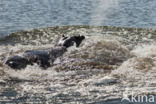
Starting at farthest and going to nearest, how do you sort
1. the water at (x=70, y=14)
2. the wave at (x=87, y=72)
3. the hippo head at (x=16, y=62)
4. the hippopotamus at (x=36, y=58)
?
1. the water at (x=70, y=14)
2. the hippopotamus at (x=36, y=58)
3. the hippo head at (x=16, y=62)
4. the wave at (x=87, y=72)

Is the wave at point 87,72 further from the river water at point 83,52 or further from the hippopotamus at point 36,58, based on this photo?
the hippopotamus at point 36,58

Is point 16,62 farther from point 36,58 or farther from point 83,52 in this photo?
point 83,52

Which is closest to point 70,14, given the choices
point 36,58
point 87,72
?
point 36,58

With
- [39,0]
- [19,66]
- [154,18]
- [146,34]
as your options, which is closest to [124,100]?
[19,66]

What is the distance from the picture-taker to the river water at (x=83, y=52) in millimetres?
10695

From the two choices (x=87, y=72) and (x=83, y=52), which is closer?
(x=87, y=72)

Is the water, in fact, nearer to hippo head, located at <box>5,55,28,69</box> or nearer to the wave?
the wave

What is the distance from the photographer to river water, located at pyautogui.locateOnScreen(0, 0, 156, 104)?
10.7m

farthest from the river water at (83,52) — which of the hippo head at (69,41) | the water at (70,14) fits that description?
the hippo head at (69,41)

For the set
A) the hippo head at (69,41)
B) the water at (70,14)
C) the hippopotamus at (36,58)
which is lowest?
the water at (70,14)

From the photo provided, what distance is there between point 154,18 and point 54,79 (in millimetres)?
12847

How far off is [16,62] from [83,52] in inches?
123

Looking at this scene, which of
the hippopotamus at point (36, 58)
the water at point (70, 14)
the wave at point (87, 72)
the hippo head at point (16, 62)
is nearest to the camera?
the wave at point (87, 72)

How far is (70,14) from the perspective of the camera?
966 inches
